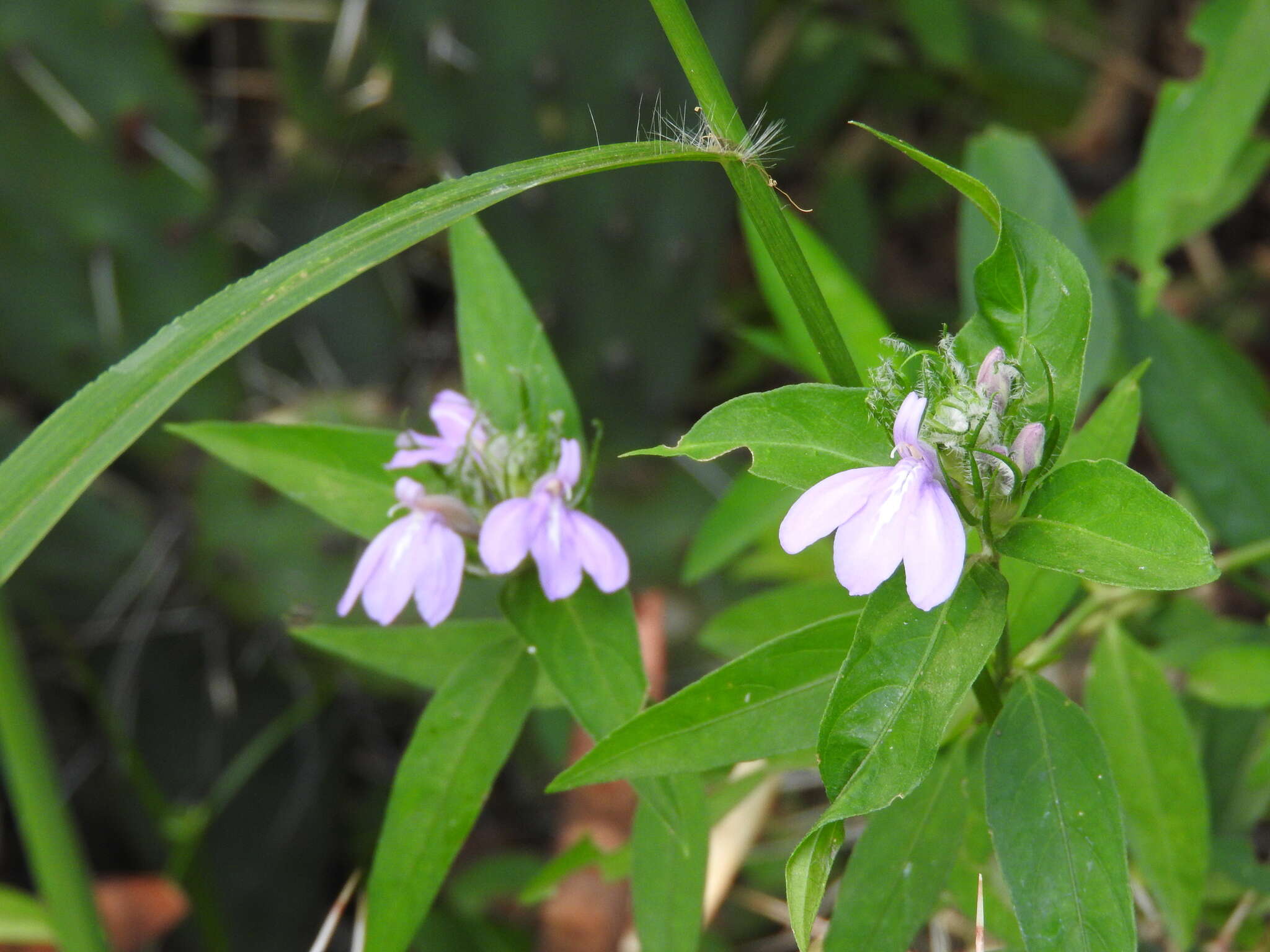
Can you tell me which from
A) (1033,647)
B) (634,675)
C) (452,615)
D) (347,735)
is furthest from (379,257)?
(347,735)

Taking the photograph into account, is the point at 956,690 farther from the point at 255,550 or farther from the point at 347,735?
the point at 347,735

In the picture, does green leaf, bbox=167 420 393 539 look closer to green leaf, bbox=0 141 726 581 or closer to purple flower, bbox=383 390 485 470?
purple flower, bbox=383 390 485 470

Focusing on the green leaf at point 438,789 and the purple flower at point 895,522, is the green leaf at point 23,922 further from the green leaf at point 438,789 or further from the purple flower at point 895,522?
the purple flower at point 895,522

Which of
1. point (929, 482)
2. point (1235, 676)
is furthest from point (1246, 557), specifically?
point (929, 482)

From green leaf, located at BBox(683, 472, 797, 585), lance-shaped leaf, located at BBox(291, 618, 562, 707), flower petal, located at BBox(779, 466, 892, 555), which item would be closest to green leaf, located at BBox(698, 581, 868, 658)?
green leaf, located at BBox(683, 472, 797, 585)

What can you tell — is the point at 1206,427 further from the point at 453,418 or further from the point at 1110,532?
the point at 453,418
